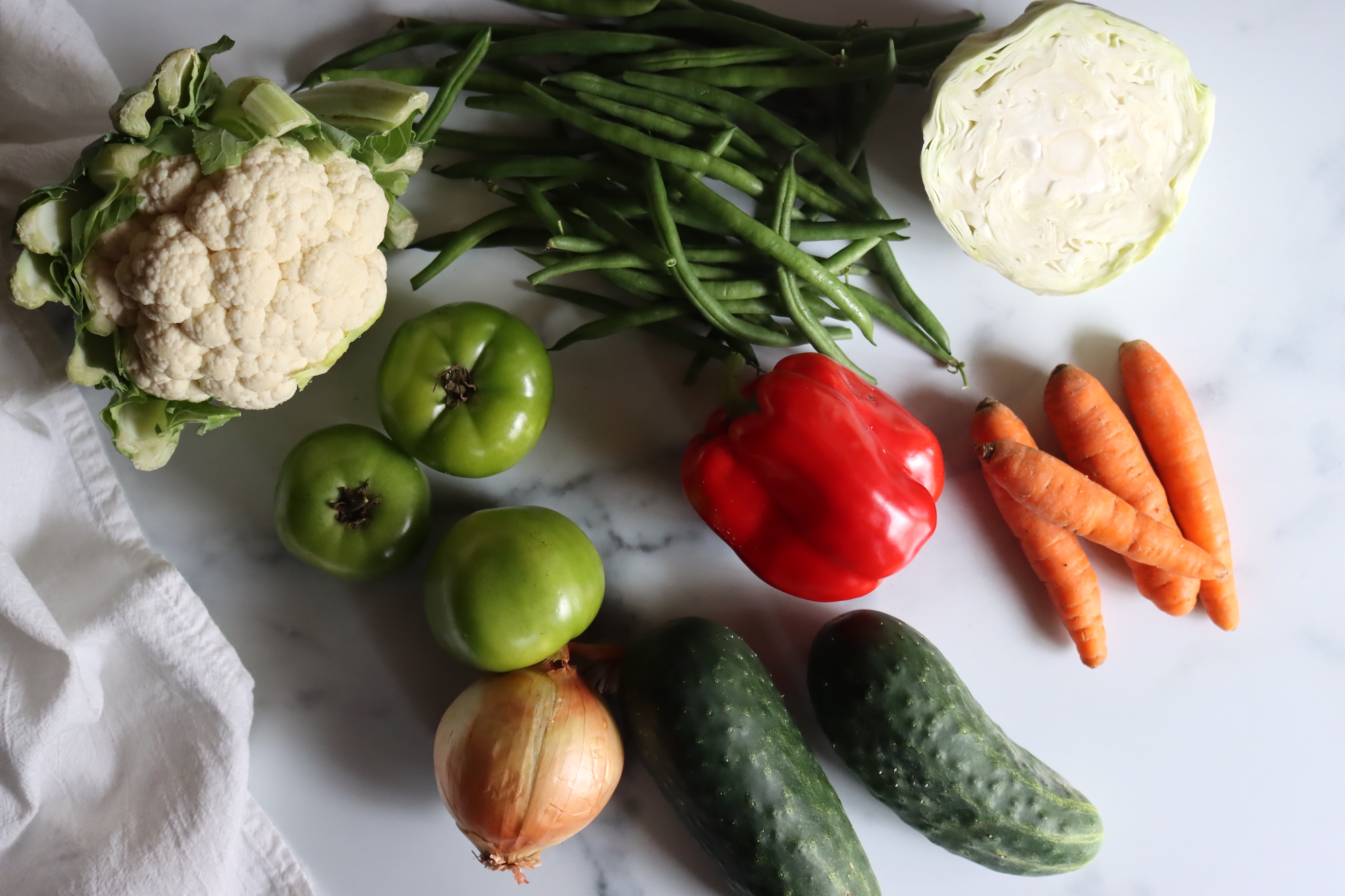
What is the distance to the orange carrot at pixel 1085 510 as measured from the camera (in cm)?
143

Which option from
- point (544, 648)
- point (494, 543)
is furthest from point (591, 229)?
point (544, 648)

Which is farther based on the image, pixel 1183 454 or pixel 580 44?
pixel 1183 454

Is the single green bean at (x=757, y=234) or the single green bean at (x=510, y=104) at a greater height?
the single green bean at (x=510, y=104)

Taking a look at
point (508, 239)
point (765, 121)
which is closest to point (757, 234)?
point (765, 121)

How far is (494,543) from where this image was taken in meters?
1.29

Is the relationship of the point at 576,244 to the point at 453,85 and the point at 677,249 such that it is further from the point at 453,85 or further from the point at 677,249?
the point at 453,85

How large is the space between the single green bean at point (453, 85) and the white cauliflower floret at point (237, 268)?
17cm

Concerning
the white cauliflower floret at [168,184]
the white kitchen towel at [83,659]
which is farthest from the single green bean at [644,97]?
the white kitchen towel at [83,659]

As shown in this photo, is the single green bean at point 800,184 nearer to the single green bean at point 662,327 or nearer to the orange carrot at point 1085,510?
the single green bean at point 662,327

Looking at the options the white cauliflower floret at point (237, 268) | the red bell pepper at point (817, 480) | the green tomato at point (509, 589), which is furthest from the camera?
A: the red bell pepper at point (817, 480)

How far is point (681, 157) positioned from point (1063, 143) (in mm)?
660

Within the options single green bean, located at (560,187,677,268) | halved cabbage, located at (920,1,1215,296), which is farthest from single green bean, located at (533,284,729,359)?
halved cabbage, located at (920,1,1215,296)

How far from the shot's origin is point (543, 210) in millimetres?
1374

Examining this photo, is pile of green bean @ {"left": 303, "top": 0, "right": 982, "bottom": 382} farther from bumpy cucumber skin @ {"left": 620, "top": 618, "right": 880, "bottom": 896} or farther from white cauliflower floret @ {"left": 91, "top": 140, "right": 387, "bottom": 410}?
bumpy cucumber skin @ {"left": 620, "top": 618, "right": 880, "bottom": 896}
